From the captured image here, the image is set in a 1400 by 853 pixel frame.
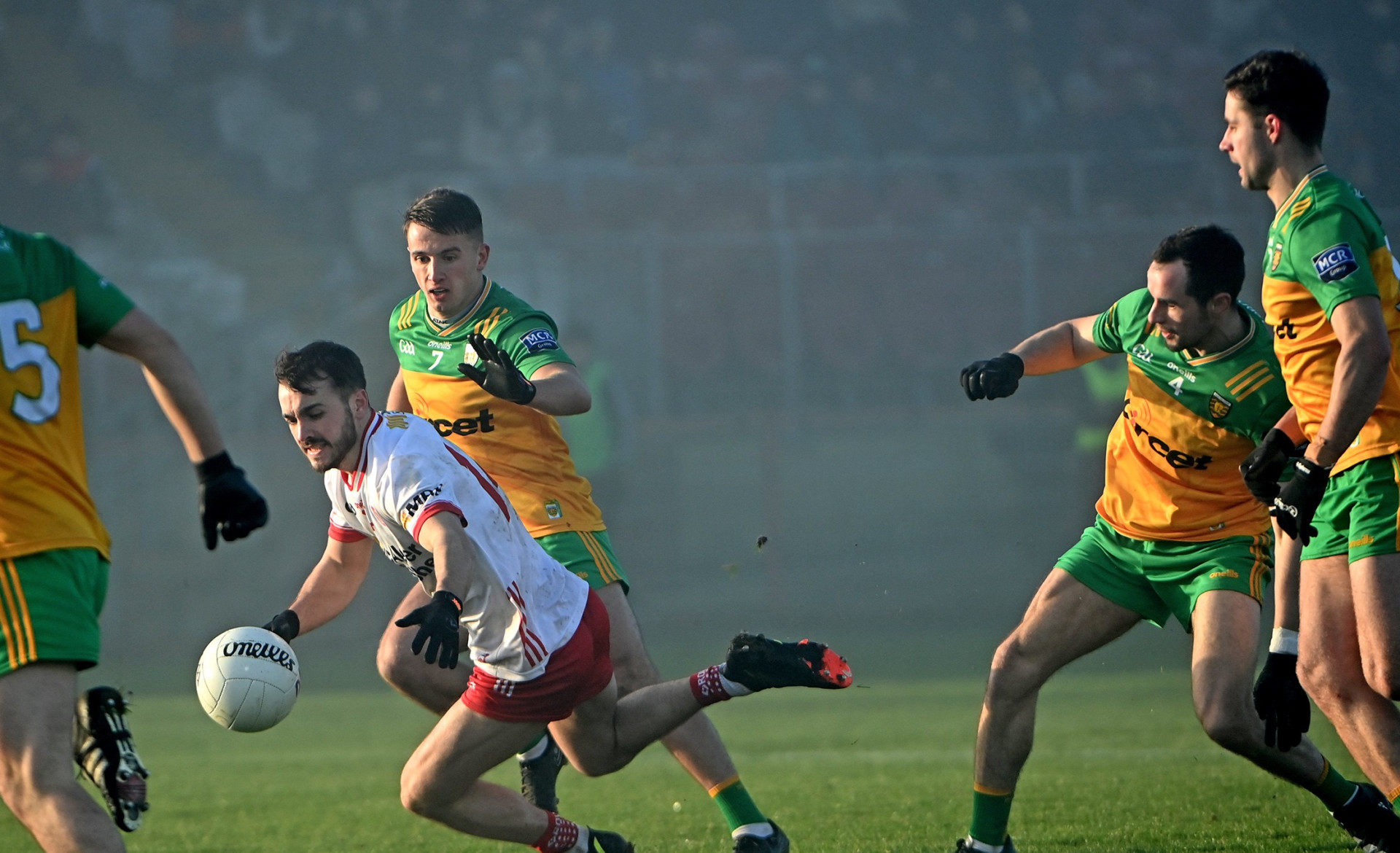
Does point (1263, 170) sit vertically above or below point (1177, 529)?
above

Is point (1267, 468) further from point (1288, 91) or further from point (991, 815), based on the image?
point (991, 815)

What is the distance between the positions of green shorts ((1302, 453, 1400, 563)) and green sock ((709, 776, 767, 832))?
200cm

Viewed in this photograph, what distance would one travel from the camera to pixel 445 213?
16.2ft

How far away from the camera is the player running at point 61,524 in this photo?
3088 millimetres

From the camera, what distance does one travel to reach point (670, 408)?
16.0 metres

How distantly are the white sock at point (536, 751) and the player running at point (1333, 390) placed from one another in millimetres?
2680

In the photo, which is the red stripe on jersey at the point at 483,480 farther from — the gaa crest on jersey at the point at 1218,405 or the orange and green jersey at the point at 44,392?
the gaa crest on jersey at the point at 1218,405

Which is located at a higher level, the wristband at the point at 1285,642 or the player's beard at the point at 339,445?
the player's beard at the point at 339,445

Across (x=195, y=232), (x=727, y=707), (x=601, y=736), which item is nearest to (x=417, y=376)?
(x=601, y=736)

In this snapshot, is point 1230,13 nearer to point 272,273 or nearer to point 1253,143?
point 272,273

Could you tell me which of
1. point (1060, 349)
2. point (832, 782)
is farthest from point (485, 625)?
point (832, 782)

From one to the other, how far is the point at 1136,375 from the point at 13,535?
3416mm

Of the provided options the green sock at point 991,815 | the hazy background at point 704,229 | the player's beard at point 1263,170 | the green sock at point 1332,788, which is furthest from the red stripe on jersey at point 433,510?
the hazy background at point 704,229

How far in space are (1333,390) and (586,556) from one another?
2.46 meters
